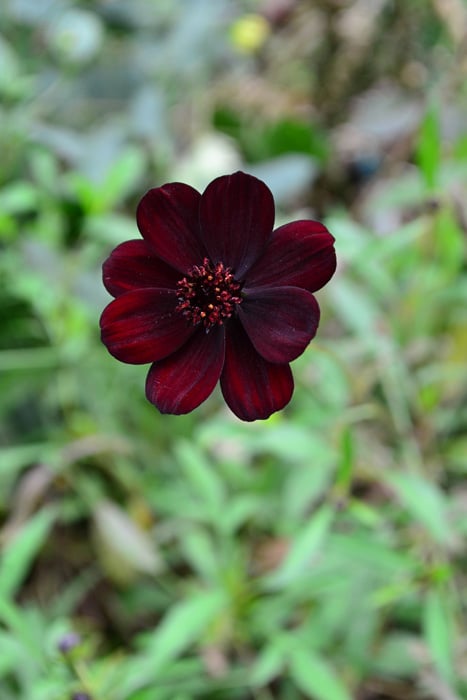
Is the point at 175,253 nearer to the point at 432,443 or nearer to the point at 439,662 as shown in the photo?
the point at 439,662

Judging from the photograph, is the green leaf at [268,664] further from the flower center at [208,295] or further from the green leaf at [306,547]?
the flower center at [208,295]

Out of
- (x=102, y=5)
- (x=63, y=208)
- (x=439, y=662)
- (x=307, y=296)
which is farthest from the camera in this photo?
(x=102, y=5)

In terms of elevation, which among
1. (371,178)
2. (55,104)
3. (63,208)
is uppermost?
(55,104)

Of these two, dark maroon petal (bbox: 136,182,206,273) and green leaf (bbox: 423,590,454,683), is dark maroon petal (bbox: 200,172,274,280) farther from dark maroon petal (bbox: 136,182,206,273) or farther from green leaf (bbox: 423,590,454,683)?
green leaf (bbox: 423,590,454,683)

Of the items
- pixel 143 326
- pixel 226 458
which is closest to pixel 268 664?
pixel 226 458

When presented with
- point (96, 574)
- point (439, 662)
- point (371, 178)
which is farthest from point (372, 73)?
point (439, 662)

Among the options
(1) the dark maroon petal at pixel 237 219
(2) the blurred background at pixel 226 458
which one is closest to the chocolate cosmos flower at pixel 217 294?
(1) the dark maroon petal at pixel 237 219
